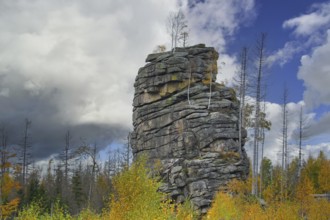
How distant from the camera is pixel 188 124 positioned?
4291cm

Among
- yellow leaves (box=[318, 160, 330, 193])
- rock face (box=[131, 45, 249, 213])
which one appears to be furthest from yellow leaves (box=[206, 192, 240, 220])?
yellow leaves (box=[318, 160, 330, 193])

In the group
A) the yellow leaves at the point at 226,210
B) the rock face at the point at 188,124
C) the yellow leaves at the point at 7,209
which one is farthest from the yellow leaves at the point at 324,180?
the yellow leaves at the point at 7,209

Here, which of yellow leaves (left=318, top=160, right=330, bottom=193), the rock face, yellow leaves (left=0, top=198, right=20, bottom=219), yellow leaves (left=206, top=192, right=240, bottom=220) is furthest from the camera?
yellow leaves (left=318, top=160, right=330, bottom=193)

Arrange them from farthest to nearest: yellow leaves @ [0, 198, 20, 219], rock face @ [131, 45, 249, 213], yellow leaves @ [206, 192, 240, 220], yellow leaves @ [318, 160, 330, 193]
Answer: yellow leaves @ [318, 160, 330, 193]
rock face @ [131, 45, 249, 213]
yellow leaves @ [0, 198, 20, 219]
yellow leaves @ [206, 192, 240, 220]

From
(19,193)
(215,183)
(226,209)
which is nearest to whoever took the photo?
(226,209)

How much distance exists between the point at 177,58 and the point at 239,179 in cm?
1733

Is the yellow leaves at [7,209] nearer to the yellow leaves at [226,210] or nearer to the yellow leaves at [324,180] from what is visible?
the yellow leaves at [226,210]

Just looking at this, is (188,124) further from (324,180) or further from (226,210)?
(324,180)

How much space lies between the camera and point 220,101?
44.4 metres

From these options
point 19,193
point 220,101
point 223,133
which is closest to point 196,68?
point 220,101

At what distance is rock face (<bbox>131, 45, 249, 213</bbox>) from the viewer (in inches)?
1534

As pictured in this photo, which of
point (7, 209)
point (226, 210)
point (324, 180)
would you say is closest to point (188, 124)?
point (226, 210)

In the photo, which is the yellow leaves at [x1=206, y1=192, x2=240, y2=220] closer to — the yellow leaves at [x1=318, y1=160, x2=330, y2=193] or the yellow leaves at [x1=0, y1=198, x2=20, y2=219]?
the yellow leaves at [x1=0, y1=198, x2=20, y2=219]

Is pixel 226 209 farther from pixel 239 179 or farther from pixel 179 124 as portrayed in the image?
pixel 179 124
